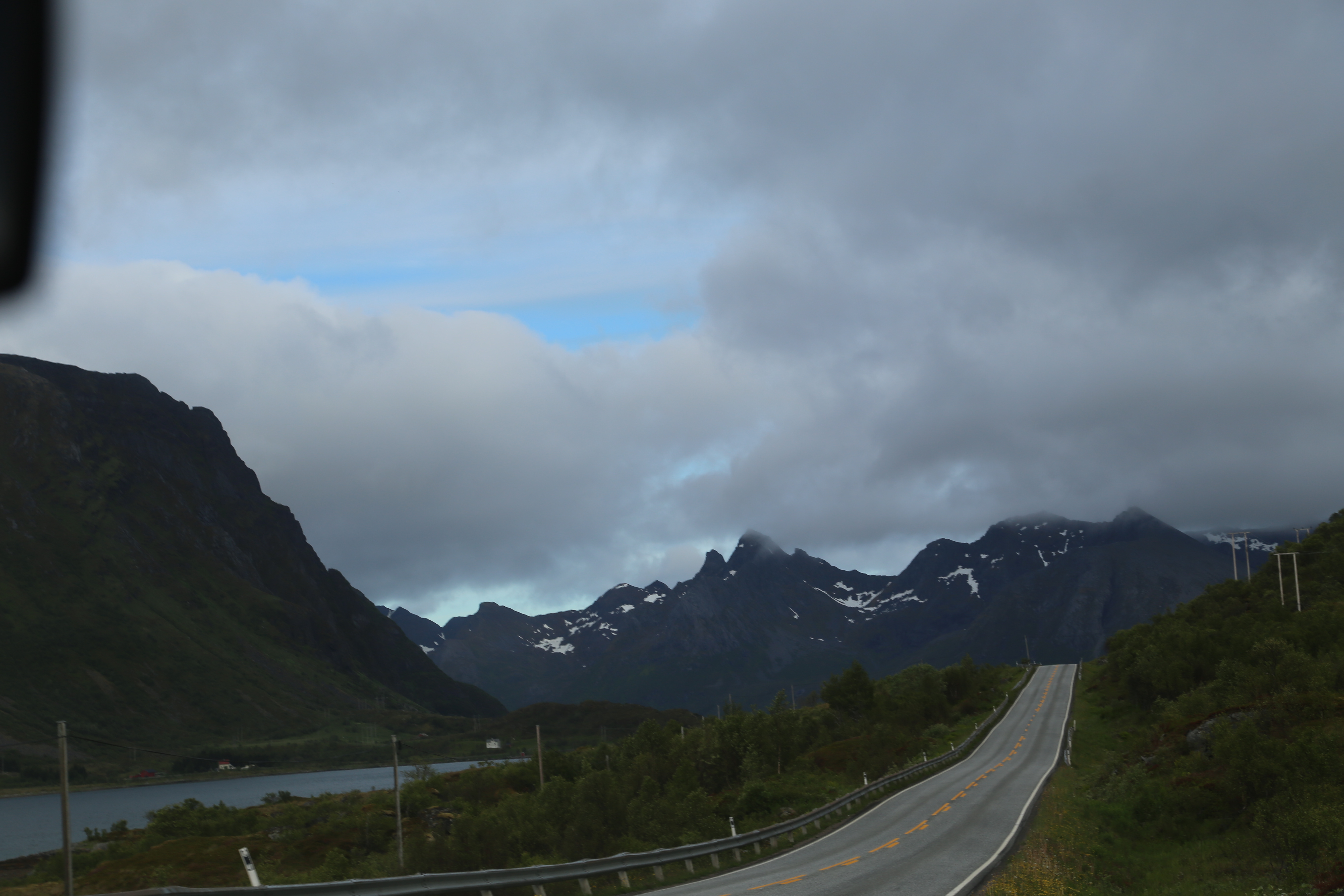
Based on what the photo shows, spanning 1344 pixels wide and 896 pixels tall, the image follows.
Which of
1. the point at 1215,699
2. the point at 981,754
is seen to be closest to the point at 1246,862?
the point at 1215,699

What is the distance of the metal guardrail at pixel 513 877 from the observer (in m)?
12.6

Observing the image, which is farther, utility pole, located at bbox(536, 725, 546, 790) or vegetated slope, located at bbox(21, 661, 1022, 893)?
utility pole, located at bbox(536, 725, 546, 790)

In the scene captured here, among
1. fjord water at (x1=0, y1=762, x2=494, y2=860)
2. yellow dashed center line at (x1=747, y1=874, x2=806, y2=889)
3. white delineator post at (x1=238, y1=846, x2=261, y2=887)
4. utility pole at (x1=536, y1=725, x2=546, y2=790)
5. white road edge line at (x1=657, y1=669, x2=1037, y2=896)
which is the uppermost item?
white delineator post at (x1=238, y1=846, x2=261, y2=887)

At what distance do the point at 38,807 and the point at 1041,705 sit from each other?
584 ft

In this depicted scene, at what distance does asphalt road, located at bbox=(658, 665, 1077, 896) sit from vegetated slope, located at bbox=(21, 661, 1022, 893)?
2937 mm

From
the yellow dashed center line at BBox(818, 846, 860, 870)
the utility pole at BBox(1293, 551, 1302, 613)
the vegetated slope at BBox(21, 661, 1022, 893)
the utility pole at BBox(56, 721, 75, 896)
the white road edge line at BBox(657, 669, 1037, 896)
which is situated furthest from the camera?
the utility pole at BBox(1293, 551, 1302, 613)

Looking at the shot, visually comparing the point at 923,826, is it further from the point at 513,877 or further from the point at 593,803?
the point at 513,877

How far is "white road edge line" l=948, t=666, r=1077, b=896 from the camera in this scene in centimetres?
1964

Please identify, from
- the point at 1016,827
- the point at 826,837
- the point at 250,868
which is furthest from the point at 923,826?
the point at 250,868

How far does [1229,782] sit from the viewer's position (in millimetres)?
28234

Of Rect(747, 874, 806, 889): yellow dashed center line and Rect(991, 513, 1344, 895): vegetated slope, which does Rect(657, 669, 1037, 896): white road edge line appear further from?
Rect(991, 513, 1344, 895): vegetated slope

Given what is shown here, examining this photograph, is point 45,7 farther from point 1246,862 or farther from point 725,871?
point 1246,862

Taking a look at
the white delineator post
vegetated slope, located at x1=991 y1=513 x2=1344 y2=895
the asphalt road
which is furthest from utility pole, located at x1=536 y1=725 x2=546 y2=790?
the white delineator post

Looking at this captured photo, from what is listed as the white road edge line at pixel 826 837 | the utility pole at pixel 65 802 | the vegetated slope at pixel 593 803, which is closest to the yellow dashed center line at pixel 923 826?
the white road edge line at pixel 826 837
